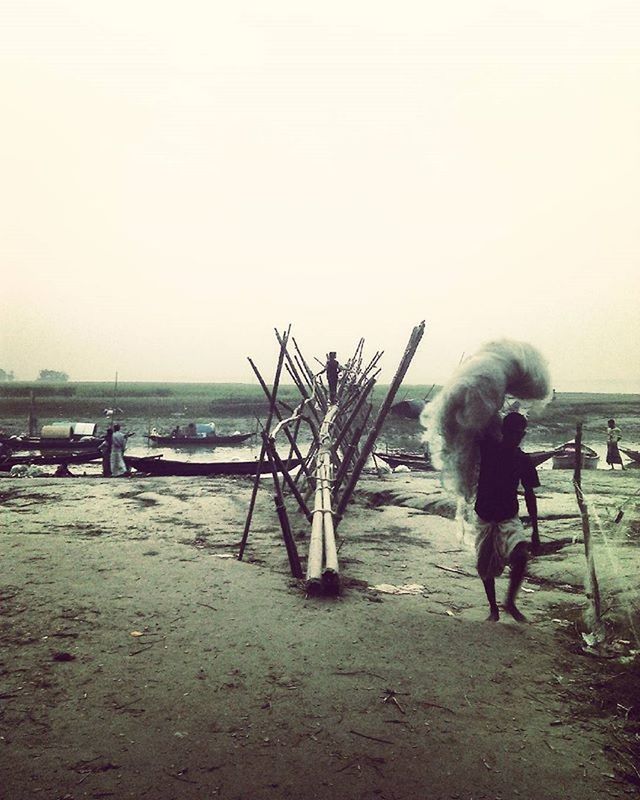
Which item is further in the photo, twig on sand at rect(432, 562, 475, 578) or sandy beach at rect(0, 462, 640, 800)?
twig on sand at rect(432, 562, 475, 578)

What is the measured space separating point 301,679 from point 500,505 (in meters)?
1.89

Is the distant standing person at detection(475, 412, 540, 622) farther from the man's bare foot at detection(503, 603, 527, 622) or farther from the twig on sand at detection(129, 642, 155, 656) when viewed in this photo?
the twig on sand at detection(129, 642, 155, 656)

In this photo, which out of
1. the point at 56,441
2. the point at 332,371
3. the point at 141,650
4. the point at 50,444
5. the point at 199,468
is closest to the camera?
the point at 141,650

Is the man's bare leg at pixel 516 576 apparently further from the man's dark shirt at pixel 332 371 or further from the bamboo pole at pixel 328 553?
the man's dark shirt at pixel 332 371

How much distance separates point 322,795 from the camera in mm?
2066

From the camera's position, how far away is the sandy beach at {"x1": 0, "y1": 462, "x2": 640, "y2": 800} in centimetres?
218

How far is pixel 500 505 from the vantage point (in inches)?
154

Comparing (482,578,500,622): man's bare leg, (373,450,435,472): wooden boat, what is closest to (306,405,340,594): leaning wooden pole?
(482,578,500,622): man's bare leg

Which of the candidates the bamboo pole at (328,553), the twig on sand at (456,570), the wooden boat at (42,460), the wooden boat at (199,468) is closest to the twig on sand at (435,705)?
the bamboo pole at (328,553)

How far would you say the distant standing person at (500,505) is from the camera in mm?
3895

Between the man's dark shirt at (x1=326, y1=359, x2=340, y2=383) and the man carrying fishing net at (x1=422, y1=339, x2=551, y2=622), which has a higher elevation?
the man's dark shirt at (x1=326, y1=359, x2=340, y2=383)

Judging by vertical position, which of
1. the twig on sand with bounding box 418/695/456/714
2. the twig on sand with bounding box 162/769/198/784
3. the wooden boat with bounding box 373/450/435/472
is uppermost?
the twig on sand with bounding box 162/769/198/784

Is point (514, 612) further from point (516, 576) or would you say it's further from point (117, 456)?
point (117, 456)

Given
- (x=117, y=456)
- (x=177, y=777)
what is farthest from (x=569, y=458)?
(x=177, y=777)
